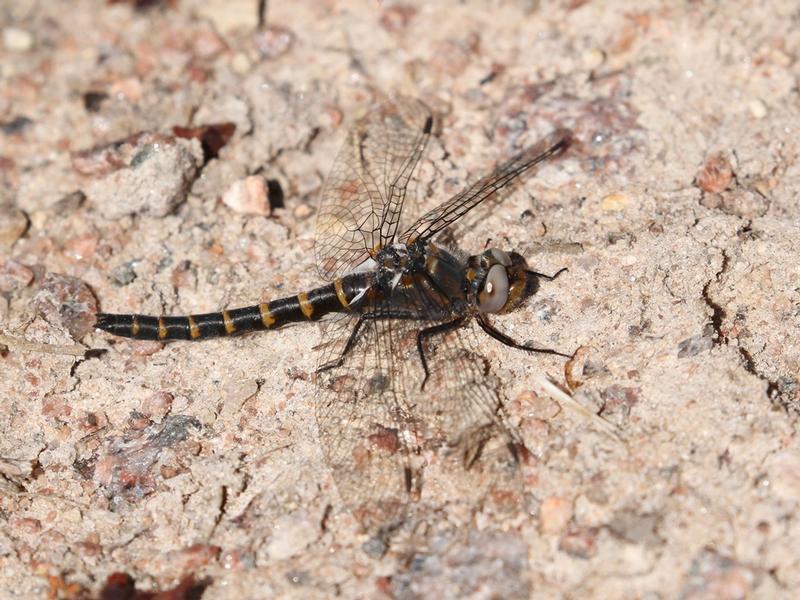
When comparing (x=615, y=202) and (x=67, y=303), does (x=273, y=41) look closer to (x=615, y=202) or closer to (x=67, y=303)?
(x=67, y=303)

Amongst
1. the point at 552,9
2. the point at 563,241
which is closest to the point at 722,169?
the point at 563,241

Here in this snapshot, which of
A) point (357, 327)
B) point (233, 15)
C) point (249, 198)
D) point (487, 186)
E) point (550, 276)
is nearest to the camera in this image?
point (550, 276)

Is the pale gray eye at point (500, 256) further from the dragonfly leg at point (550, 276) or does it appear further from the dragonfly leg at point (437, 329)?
the dragonfly leg at point (437, 329)

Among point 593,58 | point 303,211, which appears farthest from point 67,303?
point 593,58

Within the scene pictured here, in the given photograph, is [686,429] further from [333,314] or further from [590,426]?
[333,314]

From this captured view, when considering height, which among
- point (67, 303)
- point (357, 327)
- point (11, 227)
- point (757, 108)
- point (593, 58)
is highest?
point (11, 227)
